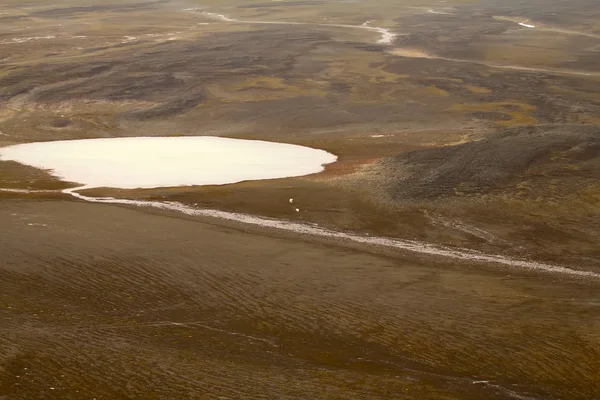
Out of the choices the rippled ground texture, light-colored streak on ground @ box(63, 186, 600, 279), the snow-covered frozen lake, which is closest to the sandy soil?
light-colored streak on ground @ box(63, 186, 600, 279)

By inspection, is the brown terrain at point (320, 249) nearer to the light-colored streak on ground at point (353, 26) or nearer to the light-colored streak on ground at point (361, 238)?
the light-colored streak on ground at point (361, 238)

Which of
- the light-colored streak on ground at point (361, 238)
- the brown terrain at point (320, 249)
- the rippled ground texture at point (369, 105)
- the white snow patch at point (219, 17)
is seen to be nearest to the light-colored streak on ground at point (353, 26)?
the white snow patch at point (219, 17)

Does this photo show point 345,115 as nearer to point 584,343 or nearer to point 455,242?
point 455,242

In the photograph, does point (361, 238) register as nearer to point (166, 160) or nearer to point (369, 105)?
point (166, 160)

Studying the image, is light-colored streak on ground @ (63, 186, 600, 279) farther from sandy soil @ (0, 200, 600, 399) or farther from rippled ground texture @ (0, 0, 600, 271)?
sandy soil @ (0, 200, 600, 399)

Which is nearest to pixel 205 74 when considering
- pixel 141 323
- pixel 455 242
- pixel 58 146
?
pixel 58 146
